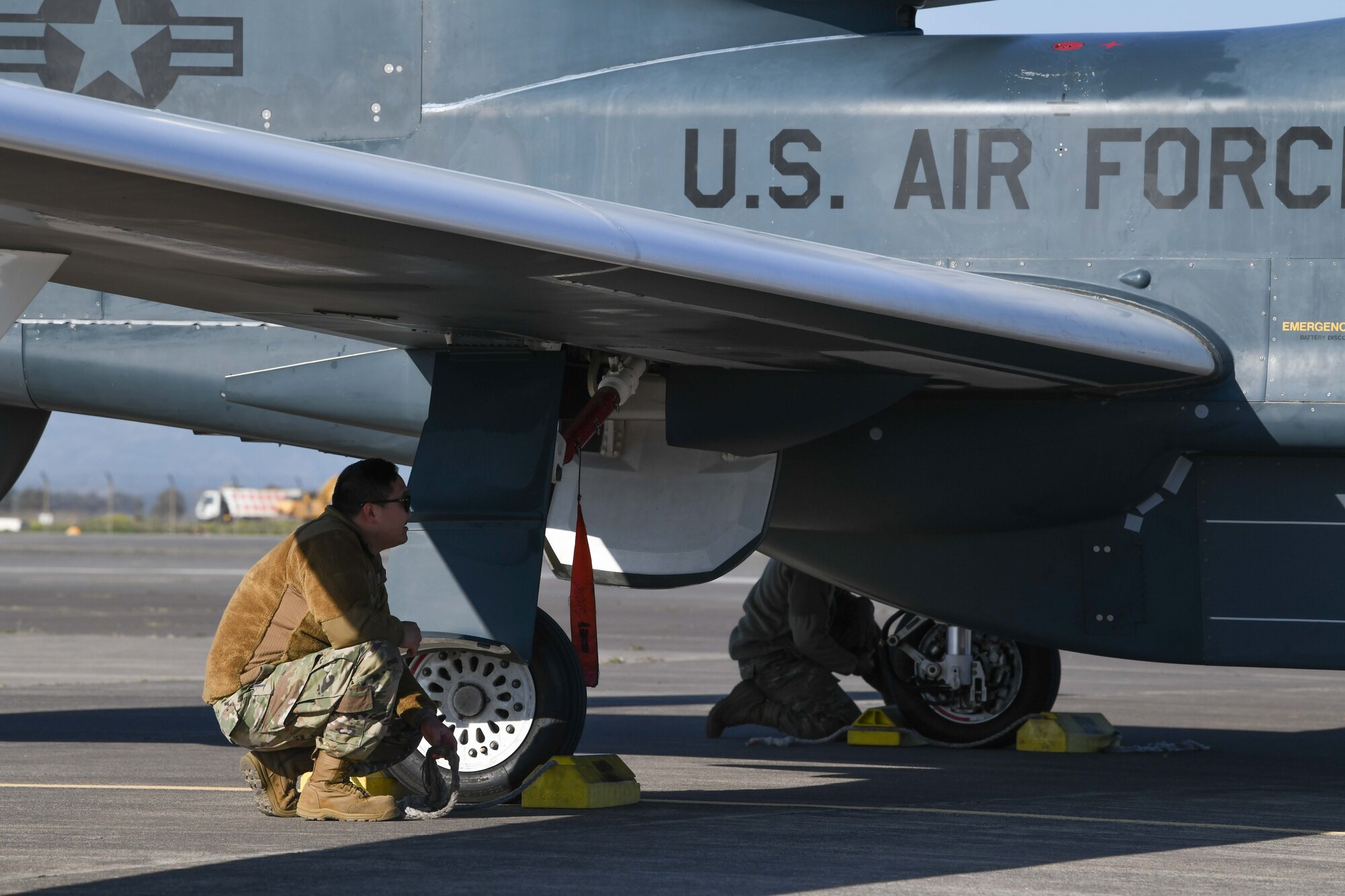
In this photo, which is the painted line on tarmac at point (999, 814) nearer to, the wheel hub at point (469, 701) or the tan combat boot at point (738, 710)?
the wheel hub at point (469, 701)

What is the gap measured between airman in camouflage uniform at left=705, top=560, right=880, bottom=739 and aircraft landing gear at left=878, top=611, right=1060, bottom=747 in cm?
37

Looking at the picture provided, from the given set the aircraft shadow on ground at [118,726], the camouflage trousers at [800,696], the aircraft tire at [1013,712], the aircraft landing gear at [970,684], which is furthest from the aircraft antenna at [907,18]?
the aircraft shadow on ground at [118,726]

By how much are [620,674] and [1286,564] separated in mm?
8858

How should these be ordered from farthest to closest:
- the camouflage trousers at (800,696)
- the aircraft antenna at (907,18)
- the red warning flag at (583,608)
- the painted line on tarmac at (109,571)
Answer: the painted line on tarmac at (109,571)
the camouflage trousers at (800,696)
the aircraft antenna at (907,18)
the red warning flag at (583,608)

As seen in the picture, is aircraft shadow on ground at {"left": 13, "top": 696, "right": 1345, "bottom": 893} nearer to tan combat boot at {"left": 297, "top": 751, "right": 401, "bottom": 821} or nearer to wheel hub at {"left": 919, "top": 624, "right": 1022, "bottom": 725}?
tan combat boot at {"left": 297, "top": 751, "right": 401, "bottom": 821}

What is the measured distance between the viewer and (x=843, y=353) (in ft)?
23.4

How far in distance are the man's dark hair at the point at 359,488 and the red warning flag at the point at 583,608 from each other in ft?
3.72

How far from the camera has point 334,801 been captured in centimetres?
669

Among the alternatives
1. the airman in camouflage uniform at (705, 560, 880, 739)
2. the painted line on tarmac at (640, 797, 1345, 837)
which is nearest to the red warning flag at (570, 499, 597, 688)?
the painted line on tarmac at (640, 797, 1345, 837)

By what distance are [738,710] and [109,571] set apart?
27.5m

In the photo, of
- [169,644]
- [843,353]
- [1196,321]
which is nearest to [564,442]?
[843,353]

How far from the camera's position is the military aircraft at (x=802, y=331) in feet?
23.5

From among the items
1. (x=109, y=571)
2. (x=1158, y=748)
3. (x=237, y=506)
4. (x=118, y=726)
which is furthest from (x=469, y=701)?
(x=237, y=506)

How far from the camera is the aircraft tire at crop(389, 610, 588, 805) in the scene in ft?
23.7
